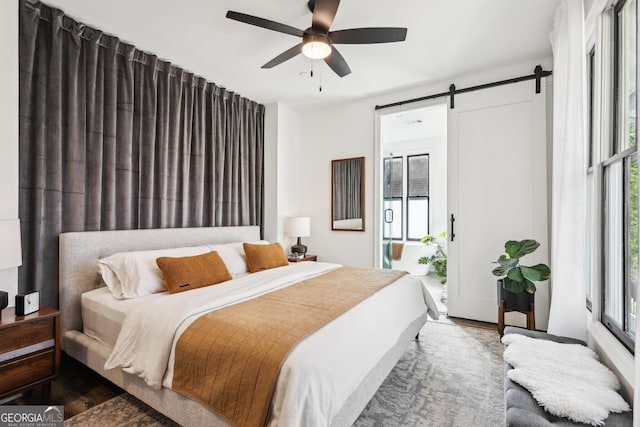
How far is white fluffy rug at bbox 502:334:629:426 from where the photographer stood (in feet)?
3.93

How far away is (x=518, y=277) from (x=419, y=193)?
156 inches

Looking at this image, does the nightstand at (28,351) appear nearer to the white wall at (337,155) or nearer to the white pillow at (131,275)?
the white pillow at (131,275)

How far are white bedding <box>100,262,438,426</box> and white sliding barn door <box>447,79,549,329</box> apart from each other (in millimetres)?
1372

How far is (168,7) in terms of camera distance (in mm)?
2389

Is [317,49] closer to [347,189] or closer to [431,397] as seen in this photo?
[347,189]

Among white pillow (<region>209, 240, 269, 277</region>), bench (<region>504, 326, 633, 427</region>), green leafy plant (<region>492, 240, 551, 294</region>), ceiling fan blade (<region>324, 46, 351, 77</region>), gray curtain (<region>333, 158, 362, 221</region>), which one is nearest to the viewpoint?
bench (<region>504, 326, 633, 427</region>)

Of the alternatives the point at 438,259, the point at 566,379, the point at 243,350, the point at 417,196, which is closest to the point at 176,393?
the point at 243,350

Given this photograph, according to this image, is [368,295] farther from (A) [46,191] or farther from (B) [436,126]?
(B) [436,126]

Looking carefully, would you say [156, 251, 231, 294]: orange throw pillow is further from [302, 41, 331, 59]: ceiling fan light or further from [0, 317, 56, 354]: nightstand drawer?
[302, 41, 331, 59]: ceiling fan light

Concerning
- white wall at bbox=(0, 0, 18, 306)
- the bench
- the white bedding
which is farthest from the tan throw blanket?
white wall at bbox=(0, 0, 18, 306)

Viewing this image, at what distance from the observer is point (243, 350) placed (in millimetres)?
1372

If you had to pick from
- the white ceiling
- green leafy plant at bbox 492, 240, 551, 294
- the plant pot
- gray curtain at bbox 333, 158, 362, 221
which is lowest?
the plant pot

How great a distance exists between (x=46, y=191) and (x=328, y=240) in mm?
3245

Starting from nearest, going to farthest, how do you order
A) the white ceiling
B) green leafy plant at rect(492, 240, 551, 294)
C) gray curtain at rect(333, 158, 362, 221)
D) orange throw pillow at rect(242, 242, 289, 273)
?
the white ceiling → green leafy plant at rect(492, 240, 551, 294) → orange throw pillow at rect(242, 242, 289, 273) → gray curtain at rect(333, 158, 362, 221)
